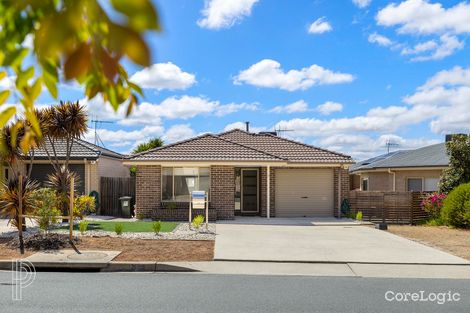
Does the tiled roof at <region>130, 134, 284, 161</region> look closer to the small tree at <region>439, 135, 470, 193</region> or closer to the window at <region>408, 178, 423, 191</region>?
the small tree at <region>439, 135, 470, 193</region>

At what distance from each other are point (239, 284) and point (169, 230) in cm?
777

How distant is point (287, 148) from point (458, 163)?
26.3 feet

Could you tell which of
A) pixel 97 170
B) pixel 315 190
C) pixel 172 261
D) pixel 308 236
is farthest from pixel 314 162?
pixel 172 261

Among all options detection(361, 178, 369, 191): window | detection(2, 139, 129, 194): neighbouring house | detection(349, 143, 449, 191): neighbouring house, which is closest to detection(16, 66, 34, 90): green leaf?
detection(2, 139, 129, 194): neighbouring house

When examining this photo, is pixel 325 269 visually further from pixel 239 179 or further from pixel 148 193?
pixel 239 179

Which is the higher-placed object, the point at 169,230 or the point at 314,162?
the point at 314,162

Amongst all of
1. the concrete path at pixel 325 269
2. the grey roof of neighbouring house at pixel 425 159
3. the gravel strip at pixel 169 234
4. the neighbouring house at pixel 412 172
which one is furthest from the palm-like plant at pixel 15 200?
the grey roof of neighbouring house at pixel 425 159

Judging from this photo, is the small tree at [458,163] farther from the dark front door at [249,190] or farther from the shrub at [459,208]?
the dark front door at [249,190]

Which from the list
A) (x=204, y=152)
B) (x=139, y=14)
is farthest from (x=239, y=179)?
(x=139, y=14)

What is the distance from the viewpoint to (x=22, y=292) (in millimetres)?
7797

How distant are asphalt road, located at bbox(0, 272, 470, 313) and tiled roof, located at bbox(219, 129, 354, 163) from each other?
13548 millimetres

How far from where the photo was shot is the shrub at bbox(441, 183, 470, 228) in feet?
61.4

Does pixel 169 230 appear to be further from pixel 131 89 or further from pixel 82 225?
pixel 131 89

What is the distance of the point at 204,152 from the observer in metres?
21.6
